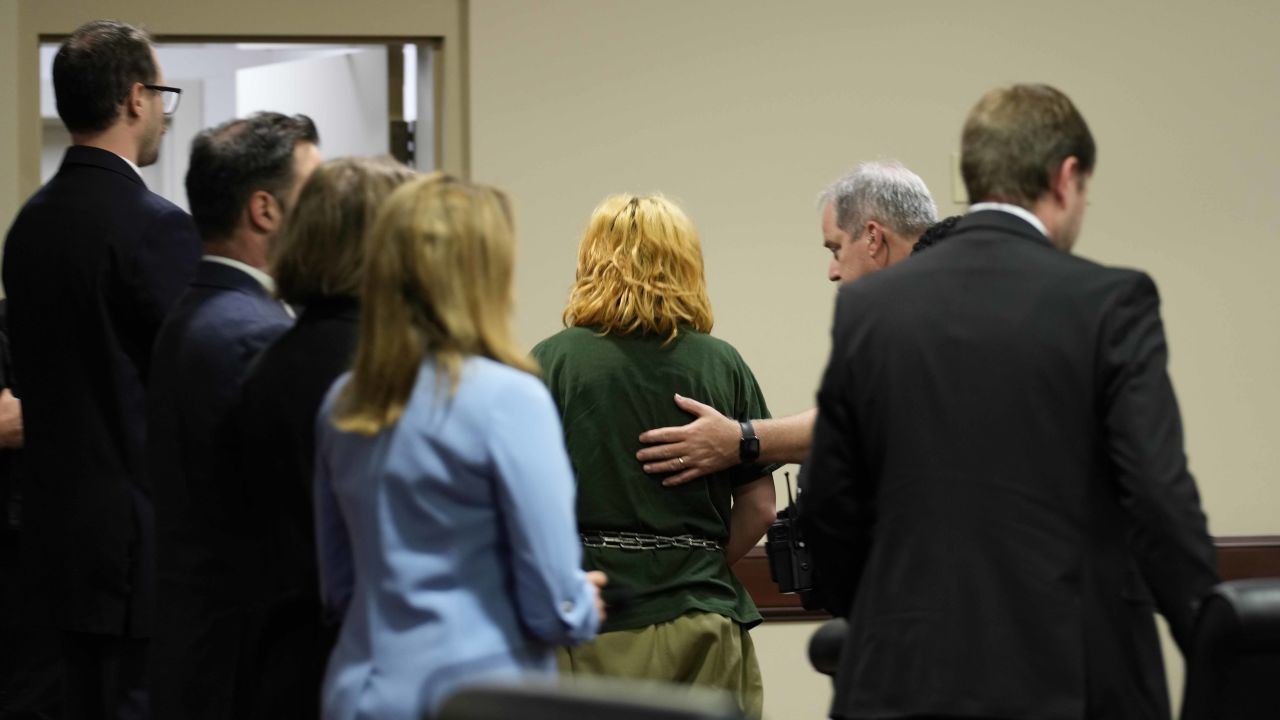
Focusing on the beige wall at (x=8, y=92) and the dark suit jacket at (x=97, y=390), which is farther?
the beige wall at (x=8, y=92)

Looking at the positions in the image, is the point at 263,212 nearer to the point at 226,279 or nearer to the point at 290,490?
the point at 226,279

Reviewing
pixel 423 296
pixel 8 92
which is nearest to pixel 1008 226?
pixel 423 296

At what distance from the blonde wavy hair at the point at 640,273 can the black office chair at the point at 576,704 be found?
5.75ft

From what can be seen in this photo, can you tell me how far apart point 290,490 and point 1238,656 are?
121 cm

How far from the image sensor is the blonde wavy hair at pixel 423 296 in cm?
189

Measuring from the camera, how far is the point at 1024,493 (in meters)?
2.09

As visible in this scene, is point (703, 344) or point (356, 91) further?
point (356, 91)

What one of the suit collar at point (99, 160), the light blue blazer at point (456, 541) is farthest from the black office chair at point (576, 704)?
the suit collar at point (99, 160)

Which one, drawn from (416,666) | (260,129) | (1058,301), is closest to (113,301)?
(260,129)

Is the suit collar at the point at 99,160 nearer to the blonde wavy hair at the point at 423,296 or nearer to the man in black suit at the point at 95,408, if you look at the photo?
the man in black suit at the point at 95,408

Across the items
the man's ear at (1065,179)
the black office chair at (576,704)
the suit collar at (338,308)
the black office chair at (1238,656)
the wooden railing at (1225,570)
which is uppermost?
the man's ear at (1065,179)

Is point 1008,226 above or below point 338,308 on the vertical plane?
above

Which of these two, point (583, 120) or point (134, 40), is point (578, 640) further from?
point (583, 120)

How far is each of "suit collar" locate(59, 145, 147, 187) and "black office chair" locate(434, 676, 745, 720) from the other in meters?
1.83
